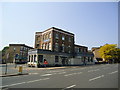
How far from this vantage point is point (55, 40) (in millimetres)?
39188

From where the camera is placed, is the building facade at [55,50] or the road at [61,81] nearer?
the road at [61,81]

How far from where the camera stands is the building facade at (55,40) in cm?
3878

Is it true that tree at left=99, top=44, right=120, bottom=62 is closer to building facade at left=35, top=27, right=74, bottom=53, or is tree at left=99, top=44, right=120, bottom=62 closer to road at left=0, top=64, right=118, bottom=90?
building facade at left=35, top=27, right=74, bottom=53

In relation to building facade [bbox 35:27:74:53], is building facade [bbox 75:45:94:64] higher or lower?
lower

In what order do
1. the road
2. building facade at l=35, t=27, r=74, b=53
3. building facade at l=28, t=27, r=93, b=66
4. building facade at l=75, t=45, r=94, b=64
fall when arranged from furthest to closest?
building facade at l=75, t=45, r=94, b=64 < building facade at l=35, t=27, r=74, b=53 < building facade at l=28, t=27, r=93, b=66 < the road

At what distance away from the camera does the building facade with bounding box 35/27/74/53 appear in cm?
3878

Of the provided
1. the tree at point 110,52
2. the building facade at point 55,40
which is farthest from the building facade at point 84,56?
the tree at point 110,52

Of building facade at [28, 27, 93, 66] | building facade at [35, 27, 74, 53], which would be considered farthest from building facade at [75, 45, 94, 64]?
building facade at [35, 27, 74, 53]

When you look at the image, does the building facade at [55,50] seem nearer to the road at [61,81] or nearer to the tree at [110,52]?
the road at [61,81]

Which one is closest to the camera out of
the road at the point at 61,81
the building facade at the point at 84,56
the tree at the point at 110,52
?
the road at the point at 61,81

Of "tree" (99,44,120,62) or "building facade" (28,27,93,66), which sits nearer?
"building facade" (28,27,93,66)

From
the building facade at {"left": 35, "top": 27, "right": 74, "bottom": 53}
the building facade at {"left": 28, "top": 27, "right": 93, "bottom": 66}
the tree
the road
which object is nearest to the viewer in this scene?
the road

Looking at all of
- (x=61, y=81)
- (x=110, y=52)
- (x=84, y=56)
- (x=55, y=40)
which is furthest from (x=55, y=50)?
(x=110, y=52)

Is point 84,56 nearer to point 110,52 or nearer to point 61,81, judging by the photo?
point 110,52
